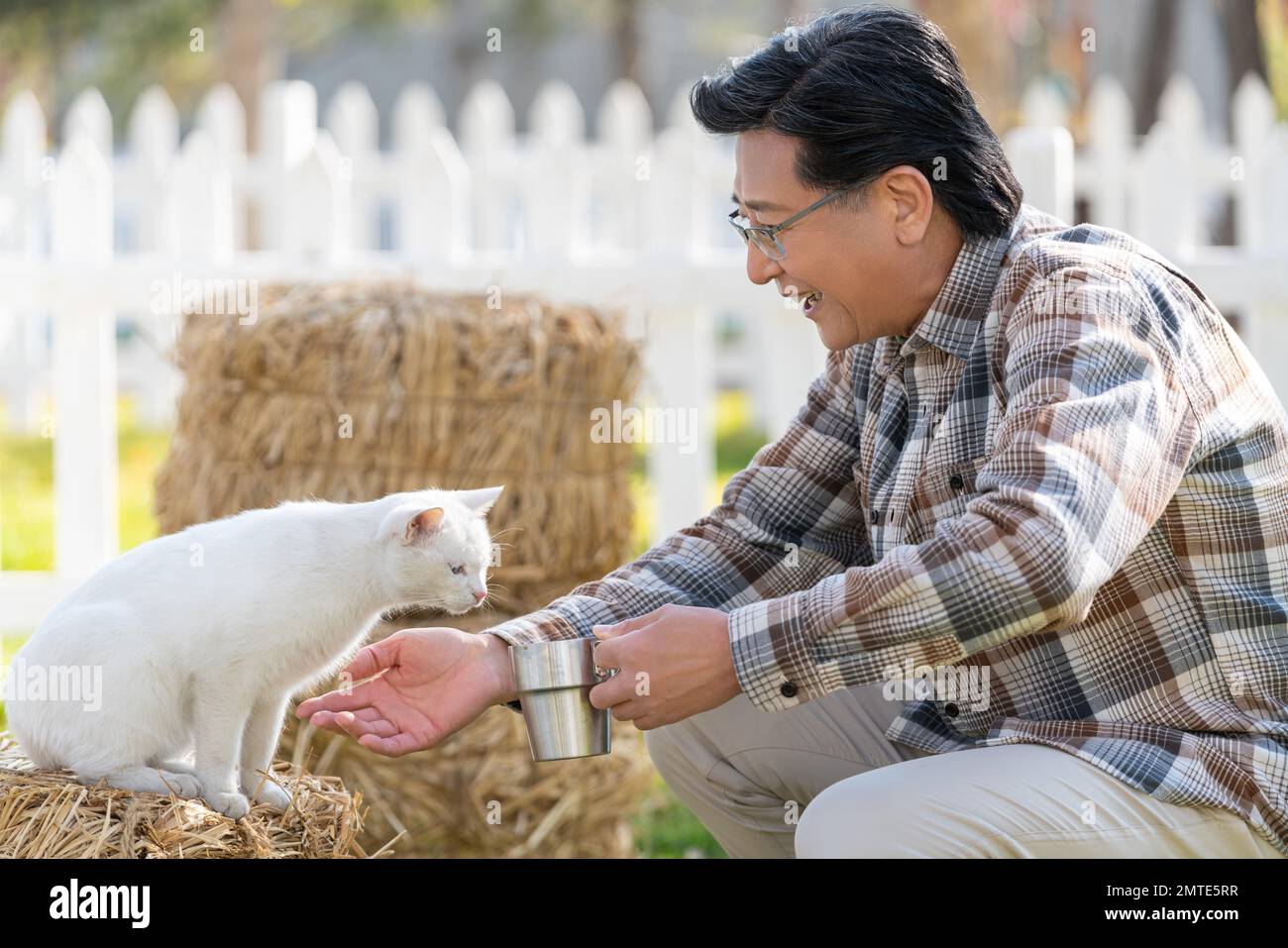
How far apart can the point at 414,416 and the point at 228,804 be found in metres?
1.36

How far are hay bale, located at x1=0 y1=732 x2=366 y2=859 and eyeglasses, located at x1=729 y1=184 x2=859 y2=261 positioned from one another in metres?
1.17

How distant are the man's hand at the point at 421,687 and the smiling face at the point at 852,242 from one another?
808 millimetres

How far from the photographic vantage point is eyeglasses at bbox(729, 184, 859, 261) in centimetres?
243

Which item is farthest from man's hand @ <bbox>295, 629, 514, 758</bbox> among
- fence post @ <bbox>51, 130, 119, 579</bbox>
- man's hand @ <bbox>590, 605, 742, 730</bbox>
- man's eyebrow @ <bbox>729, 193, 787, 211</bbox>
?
fence post @ <bbox>51, 130, 119, 579</bbox>

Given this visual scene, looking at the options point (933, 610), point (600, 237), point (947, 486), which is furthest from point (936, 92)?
point (600, 237)

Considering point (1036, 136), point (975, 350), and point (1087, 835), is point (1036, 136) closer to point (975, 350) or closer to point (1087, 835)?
point (975, 350)

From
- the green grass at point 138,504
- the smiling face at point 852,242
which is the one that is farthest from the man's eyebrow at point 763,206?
the green grass at point 138,504

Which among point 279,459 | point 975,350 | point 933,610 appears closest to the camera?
point 933,610

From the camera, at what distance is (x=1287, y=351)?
17.7 ft

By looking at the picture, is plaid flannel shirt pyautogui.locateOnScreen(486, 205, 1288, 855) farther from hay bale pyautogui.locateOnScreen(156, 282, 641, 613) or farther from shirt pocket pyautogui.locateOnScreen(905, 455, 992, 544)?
hay bale pyautogui.locateOnScreen(156, 282, 641, 613)

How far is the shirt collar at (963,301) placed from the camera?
246 centimetres
